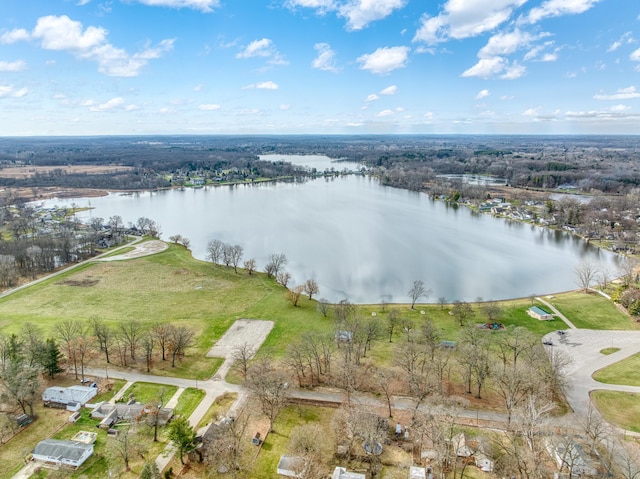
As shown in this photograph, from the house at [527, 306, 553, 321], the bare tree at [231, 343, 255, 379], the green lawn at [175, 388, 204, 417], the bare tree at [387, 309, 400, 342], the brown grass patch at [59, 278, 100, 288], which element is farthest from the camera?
the brown grass patch at [59, 278, 100, 288]

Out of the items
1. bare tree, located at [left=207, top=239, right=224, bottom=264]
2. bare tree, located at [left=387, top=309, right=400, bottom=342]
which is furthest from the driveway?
bare tree, located at [left=207, top=239, right=224, bottom=264]

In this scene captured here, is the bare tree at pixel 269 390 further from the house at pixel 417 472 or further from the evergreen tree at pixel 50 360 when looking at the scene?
the evergreen tree at pixel 50 360

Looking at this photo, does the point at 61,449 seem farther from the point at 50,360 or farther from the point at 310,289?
the point at 310,289

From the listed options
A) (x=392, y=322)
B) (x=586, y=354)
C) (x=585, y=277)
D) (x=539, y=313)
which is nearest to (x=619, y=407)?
(x=586, y=354)

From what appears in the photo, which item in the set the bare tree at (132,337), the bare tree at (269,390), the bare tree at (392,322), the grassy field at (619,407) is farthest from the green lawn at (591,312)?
the bare tree at (132,337)

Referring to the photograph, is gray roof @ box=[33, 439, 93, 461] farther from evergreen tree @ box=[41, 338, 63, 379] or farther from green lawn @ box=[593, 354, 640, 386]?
green lawn @ box=[593, 354, 640, 386]
